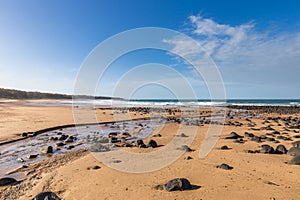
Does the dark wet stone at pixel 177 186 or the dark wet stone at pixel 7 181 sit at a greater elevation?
the dark wet stone at pixel 177 186

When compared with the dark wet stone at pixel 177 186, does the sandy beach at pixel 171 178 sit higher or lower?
lower

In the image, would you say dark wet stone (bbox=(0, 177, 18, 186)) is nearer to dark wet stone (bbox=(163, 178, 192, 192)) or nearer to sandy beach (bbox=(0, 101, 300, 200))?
sandy beach (bbox=(0, 101, 300, 200))

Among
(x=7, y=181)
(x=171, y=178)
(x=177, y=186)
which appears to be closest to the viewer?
(x=177, y=186)

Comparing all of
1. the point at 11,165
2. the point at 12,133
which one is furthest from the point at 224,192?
the point at 12,133

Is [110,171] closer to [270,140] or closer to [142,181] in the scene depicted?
[142,181]

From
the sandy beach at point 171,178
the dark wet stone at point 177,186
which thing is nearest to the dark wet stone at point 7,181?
the sandy beach at point 171,178

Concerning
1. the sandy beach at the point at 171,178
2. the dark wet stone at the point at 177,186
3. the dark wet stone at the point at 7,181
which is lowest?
the dark wet stone at the point at 7,181

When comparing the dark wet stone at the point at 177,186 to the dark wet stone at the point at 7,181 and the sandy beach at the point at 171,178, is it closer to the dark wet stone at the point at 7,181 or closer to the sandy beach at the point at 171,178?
the sandy beach at the point at 171,178

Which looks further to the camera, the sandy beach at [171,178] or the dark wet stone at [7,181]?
the dark wet stone at [7,181]

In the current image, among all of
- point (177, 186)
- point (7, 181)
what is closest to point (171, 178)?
point (177, 186)

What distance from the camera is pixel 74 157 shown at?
9266mm

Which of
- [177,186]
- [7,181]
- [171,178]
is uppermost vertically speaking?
[177,186]

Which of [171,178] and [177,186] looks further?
[171,178]

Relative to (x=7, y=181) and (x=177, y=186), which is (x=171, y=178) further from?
(x=7, y=181)
